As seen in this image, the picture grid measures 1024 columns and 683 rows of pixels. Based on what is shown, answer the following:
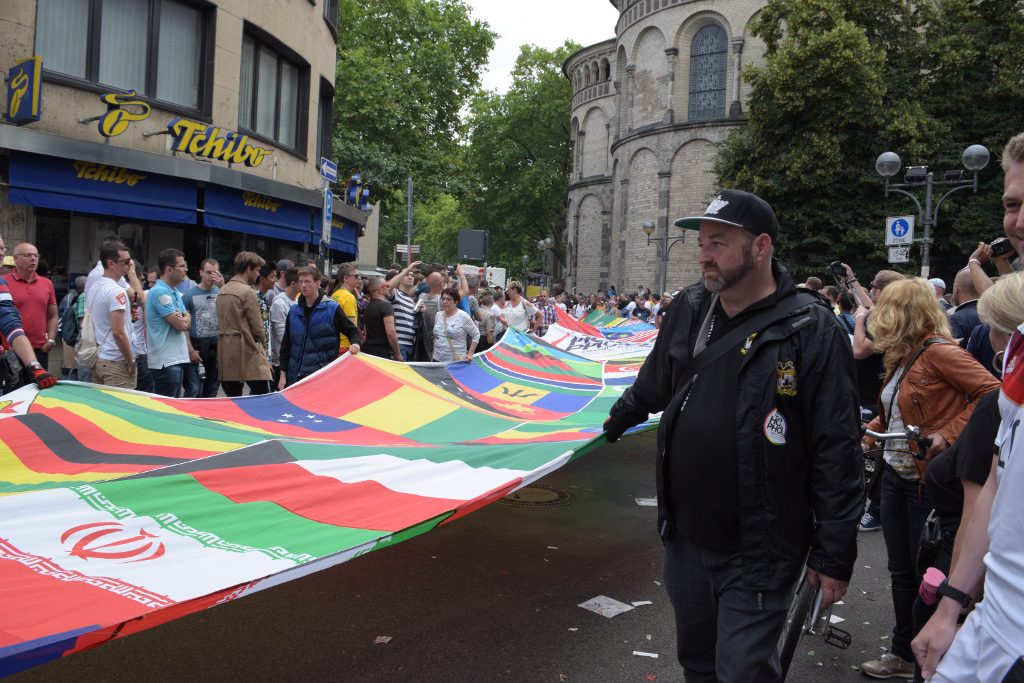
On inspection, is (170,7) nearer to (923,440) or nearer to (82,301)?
(82,301)

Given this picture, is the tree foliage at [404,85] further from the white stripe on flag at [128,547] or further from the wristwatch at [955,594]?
the wristwatch at [955,594]

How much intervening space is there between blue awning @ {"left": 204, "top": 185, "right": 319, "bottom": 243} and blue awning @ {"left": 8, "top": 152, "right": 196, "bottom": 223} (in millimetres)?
638

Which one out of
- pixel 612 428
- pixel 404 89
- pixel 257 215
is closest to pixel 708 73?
pixel 404 89

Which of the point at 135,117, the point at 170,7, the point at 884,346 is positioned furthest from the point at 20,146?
the point at 884,346

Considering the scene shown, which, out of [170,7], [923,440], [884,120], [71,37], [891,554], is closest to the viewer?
[923,440]

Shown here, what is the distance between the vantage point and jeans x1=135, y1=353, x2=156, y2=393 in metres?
8.19

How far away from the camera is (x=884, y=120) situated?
3041 cm

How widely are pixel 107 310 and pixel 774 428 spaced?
6500 mm

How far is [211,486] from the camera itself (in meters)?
4.10

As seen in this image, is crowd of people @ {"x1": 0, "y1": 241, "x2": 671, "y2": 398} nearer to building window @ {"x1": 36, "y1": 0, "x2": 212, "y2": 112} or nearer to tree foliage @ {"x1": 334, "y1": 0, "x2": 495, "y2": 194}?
building window @ {"x1": 36, "y1": 0, "x2": 212, "y2": 112}

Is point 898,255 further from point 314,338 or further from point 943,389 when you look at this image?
point 943,389

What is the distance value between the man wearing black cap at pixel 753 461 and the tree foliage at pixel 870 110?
30041mm

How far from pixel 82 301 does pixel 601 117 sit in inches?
2062

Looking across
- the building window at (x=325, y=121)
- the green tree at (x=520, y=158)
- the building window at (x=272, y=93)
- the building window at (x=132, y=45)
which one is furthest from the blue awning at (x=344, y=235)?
the green tree at (x=520, y=158)
